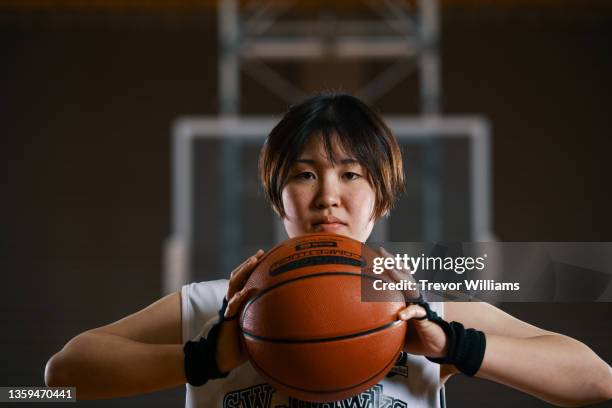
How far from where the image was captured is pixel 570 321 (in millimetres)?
2963

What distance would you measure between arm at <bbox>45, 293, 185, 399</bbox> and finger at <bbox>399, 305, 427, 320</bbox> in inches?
10.9

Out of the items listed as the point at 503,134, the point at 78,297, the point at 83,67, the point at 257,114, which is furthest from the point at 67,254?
the point at 503,134

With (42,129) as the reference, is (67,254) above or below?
below

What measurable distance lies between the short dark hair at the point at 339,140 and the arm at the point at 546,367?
0.90 ft

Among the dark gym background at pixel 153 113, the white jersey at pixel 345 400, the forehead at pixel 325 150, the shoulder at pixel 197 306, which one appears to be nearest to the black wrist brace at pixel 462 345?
the white jersey at pixel 345 400

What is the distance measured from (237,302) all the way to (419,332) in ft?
0.70

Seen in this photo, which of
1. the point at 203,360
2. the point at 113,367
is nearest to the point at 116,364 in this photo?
the point at 113,367

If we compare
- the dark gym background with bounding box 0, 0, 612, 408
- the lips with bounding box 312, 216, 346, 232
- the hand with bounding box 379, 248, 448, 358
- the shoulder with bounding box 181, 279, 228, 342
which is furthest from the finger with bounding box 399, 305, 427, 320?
the dark gym background with bounding box 0, 0, 612, 408

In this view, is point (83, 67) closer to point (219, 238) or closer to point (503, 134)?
point (219, 238)

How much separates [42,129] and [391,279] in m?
5.36

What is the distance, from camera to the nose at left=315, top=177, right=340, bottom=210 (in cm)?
97

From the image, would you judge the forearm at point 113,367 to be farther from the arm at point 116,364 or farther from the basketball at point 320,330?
the basketball at point 320,330

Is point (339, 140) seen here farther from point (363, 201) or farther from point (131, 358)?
point (131, 358)

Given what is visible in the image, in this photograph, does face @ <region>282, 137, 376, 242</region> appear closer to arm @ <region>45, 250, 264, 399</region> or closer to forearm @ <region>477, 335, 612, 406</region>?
arm @ <region>45, 250, 264, 399</region>
